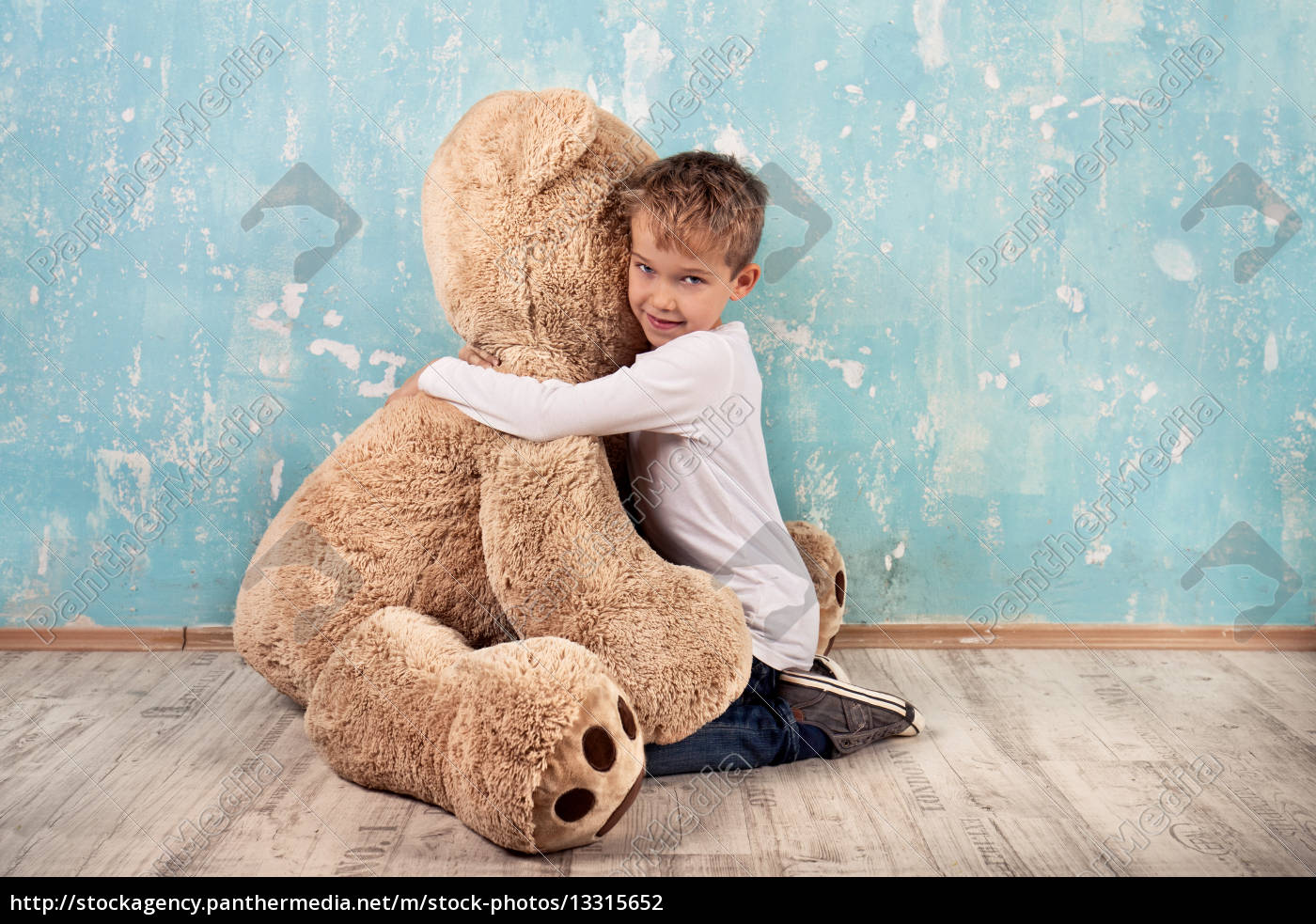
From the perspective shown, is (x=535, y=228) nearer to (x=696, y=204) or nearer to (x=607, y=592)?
(x=696, y=204)

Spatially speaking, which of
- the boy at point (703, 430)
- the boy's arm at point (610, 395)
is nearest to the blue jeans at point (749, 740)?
the boy at point (703, 430)

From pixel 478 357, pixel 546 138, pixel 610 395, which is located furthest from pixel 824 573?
pixel 546 138

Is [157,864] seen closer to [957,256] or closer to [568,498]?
[568,498]

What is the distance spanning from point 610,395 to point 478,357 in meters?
0.24

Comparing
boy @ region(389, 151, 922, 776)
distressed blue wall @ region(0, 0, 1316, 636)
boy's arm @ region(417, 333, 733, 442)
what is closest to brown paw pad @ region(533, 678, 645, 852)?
boy @ region(389, 151, 922, 776)

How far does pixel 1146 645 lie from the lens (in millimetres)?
2008

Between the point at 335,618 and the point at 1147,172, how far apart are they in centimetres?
169

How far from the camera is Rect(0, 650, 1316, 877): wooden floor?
1207mm

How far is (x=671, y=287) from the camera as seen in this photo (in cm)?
144

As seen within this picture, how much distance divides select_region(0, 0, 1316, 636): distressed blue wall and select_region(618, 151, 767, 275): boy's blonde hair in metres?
0.41

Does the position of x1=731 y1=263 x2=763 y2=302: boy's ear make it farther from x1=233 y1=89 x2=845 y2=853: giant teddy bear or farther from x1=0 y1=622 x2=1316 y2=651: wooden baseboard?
x1=0 y1=622 x2=1316 y2=651: wooden baseboard

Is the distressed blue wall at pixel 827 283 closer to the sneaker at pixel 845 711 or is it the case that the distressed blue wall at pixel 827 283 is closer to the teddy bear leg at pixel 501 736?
the sneaker at pixel 845 711

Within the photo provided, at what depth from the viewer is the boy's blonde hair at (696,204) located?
4.56ft

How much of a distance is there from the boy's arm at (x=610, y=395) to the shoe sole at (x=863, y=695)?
452 millimetres
